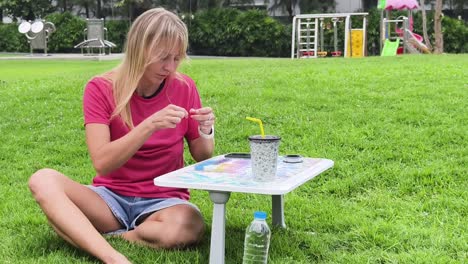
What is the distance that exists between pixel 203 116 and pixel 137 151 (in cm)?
33

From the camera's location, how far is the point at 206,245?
2998 mm

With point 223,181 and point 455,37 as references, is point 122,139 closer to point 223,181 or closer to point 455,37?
point 223,181

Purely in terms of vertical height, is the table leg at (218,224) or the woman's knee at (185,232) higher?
the table leg at (218,224)

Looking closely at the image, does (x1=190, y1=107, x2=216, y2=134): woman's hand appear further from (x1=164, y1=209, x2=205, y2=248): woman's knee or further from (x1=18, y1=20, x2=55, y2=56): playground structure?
(x1=18, y1=20, x2=55, y2=56): playground structure

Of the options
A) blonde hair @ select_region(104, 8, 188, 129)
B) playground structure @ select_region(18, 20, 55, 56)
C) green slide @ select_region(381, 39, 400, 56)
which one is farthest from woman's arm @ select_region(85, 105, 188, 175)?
playground structure @ select_region(18, 20, 55, 56)

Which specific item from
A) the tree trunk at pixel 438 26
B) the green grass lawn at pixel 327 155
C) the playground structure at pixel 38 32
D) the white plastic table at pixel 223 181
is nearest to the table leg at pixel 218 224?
the white plastic table at pixel 223 181

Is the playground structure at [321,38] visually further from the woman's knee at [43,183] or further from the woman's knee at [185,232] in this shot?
the woman's knee at [43,183]

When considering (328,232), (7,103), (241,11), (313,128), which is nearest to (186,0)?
(241,11)

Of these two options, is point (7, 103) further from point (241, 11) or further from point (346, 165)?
point (241, 11)

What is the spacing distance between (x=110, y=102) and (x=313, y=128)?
8.79 feet

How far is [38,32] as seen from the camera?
20172 mm

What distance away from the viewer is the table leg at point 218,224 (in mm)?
2389

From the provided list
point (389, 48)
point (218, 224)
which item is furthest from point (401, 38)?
point (218, 224)

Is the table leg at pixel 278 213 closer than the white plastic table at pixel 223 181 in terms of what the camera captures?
No
